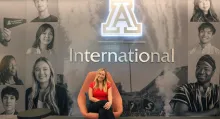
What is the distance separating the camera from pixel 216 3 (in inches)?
228

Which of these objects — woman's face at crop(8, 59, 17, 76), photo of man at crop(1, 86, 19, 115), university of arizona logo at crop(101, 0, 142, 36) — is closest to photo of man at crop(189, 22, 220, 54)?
university of arizona logo at crop(101, 0, 142, 36)

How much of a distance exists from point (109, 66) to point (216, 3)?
2.84m

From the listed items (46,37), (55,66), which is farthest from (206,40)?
(46,37)

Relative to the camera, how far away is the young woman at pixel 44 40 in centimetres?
592

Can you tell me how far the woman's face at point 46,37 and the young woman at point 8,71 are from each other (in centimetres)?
87

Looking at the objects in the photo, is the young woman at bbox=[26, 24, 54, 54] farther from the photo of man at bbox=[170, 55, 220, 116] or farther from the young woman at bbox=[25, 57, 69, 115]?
the photo of man at bbox=[170, 55, 220, 116]

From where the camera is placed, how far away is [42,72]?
5945 millimetres

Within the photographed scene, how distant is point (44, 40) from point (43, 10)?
703 mm

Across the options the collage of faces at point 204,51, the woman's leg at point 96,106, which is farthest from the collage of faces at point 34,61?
the collage of faces at point 204,51

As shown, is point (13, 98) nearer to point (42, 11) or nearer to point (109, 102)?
point (42, 11)

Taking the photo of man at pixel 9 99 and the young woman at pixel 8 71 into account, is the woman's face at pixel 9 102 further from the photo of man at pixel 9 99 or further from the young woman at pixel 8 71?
the young woman at pixel 8 71

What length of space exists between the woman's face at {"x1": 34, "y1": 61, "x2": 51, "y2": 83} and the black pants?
1.54 metres

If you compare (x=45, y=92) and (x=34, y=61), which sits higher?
(x=34, y=61)

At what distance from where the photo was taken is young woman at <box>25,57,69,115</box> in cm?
594
